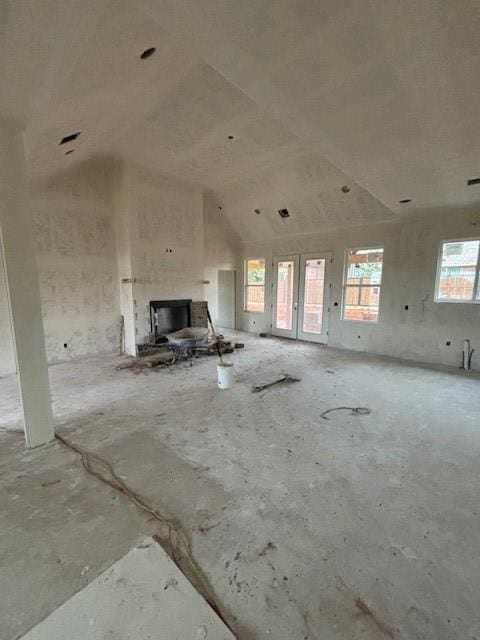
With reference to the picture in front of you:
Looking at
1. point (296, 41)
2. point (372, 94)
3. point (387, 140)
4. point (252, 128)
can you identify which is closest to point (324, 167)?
point (252, 128)

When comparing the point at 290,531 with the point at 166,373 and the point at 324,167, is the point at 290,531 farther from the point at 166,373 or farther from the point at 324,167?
the point at 324,167

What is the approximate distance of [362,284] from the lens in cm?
615

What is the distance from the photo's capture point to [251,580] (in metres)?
→ 1.43

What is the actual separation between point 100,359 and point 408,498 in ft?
17.7

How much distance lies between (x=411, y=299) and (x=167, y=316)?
5081 mm

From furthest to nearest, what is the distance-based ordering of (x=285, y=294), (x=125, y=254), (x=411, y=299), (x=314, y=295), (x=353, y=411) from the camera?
(x=285, y=294) < (x=314, y=295) < (x=125, y=254) < (x=411, y=299) < (x=353, y=411)

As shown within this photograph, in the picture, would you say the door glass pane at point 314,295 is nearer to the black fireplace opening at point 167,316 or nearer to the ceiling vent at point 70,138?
the black fireplace opening at point 167,316

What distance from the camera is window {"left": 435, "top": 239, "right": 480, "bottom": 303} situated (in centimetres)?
488

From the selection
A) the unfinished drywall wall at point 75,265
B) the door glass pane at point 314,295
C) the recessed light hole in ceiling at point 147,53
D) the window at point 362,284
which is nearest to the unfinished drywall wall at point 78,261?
the unfinished drywall wall at point 75,265

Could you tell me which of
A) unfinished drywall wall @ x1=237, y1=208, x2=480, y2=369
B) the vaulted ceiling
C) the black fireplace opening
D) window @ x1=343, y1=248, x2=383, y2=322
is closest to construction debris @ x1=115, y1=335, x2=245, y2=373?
the black fireplace opening

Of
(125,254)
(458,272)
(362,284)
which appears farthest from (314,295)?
(125,254)

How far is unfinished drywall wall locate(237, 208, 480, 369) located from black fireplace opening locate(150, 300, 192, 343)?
344cm

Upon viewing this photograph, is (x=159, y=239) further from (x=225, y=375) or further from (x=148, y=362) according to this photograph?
(x=225, y=375)

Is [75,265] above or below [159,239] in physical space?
below
